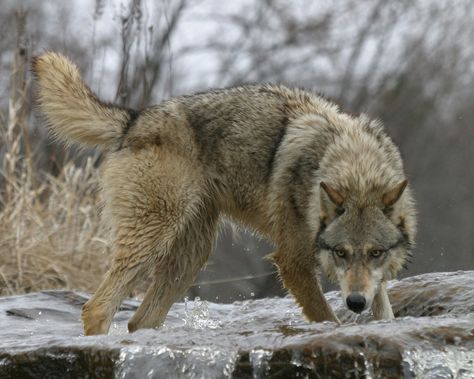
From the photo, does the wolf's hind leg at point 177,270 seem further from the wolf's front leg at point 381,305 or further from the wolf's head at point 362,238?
the wolf's front leg at point 381,305

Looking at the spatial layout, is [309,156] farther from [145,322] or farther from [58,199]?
[58,199]

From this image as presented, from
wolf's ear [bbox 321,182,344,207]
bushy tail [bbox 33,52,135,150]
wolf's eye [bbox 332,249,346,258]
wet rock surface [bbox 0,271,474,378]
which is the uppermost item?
bushy tail [bbox 33,52,135,150]

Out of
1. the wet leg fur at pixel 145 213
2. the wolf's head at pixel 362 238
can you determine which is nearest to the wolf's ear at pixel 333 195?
the wolf's head at pixel 362 238

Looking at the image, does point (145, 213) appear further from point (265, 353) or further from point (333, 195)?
point (265, 353)

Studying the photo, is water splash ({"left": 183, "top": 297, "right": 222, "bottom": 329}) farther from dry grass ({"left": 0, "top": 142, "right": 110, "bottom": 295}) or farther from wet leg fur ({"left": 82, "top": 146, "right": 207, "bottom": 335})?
dry grass ({"left": 0, "top": 142, "right": 110, "bottom": 295})

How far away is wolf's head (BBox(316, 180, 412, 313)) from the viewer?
536cm

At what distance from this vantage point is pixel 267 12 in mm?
16688

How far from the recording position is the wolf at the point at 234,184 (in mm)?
5637

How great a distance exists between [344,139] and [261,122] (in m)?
0.61

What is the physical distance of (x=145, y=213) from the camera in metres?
5.93

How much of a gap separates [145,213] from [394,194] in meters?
1.62

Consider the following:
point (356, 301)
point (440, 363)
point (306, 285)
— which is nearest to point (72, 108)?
point (306, 285)

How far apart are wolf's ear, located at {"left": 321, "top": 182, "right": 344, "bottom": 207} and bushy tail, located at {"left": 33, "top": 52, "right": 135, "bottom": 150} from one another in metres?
1.57

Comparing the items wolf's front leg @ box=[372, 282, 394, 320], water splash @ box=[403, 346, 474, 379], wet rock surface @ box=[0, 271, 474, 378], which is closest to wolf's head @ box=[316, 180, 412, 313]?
wolf's front leg @ box=[372, 282, 394, 320]
